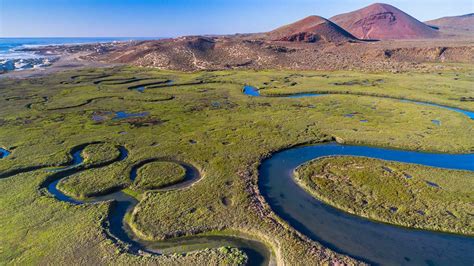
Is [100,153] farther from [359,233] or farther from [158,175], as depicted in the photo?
[359,233]

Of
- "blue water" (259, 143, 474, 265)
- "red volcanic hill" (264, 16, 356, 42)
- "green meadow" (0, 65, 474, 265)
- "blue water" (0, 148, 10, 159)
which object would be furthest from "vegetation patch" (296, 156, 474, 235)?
"red volcanic hill" (264, 16, 356, 42)

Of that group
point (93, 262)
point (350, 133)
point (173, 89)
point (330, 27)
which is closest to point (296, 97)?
point (350, 133)

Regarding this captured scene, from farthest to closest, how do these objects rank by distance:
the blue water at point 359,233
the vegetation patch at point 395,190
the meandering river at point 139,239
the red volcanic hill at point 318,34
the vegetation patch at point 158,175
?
the red volcanic hill at point 318,34 → the vegetation patch at point 158,175 → the vegetation patch at point 395,190 → the meandering river at point 139,239 → the blue water at point 359,233

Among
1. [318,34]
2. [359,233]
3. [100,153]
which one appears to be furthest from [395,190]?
[318,34]

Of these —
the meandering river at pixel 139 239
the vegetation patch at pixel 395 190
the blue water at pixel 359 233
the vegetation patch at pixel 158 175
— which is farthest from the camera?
the vegetation patch at pixel 158 175

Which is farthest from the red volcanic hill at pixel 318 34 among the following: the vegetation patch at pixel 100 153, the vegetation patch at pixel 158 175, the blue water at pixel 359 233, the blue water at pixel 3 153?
the blue water at pixel 3 153

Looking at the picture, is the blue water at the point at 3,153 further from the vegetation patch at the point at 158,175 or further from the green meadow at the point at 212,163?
the vegetation patch at the point at 158,175

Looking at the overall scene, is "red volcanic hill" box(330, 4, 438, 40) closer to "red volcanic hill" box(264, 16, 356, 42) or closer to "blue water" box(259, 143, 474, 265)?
"red volcanic hill" box(264, 16, 356, 42)
